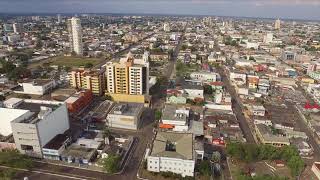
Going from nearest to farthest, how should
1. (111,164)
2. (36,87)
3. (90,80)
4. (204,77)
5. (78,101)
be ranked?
(111,164), (78,101), (90,80), (36,87), (204,77)

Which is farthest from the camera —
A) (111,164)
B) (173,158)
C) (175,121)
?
(175,121)

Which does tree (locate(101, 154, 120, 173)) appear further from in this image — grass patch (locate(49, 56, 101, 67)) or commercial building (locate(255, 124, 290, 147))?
grass patch (locate(49, 56, 101, 67))

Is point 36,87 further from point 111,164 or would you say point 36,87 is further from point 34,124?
point 111,164

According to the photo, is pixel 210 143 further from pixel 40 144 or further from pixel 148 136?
pixel 40 144

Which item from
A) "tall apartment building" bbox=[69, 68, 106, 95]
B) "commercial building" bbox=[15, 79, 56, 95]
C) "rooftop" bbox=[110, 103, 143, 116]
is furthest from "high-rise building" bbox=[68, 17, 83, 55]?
"rooftop" bbox=[110, 103, 143, 116]

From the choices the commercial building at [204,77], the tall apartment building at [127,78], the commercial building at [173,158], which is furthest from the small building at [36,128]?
the commercial building at [204,77]

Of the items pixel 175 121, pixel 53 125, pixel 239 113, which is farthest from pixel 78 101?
pixel 239 113
